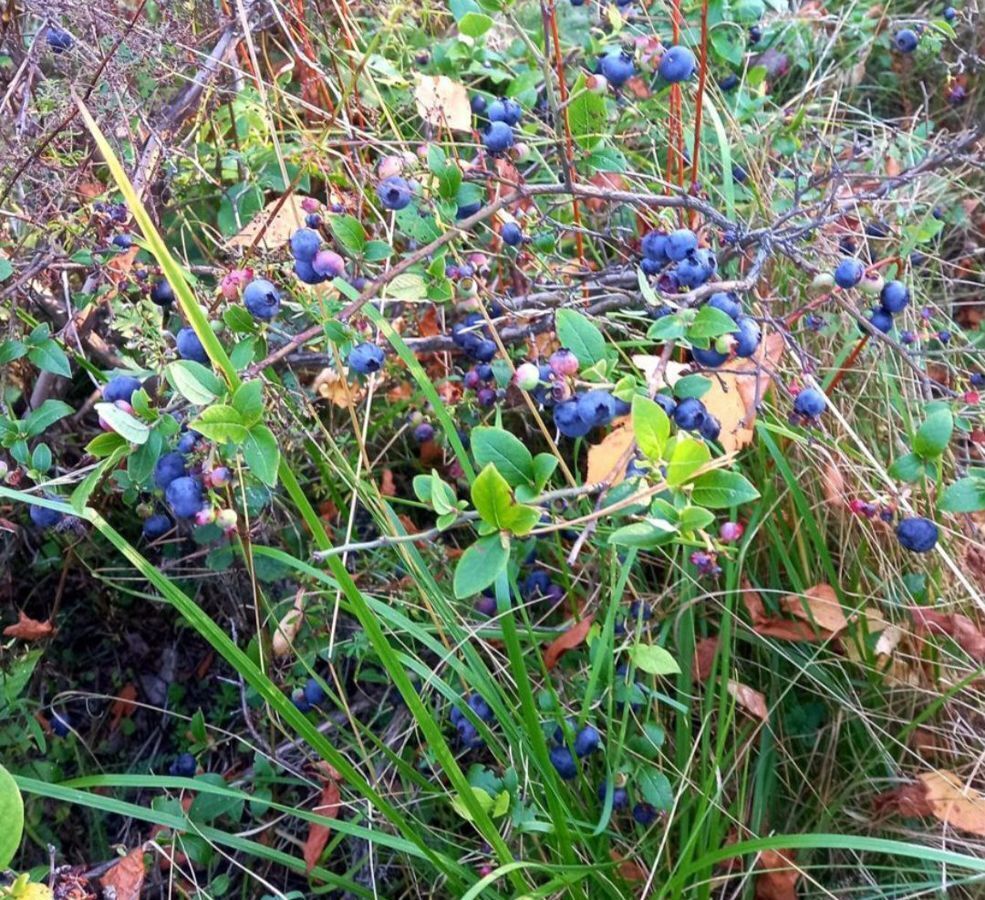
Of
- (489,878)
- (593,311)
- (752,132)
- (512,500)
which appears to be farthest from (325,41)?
(489,878)

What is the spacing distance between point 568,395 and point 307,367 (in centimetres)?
62

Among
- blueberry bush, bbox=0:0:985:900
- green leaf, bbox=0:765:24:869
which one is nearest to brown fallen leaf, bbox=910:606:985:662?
blueberry bush, bbox=0:0:985:900

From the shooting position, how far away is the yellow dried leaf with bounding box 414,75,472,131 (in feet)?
5.95

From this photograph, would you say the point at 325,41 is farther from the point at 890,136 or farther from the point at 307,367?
the point at 890,136

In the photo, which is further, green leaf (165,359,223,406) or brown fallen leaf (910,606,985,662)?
brown fallen leaf (910,606,985,662)

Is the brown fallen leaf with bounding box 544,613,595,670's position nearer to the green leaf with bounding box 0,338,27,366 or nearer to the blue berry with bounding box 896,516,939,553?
the blue berry with bounding box 896,516,939,553

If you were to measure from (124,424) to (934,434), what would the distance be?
1012 mm

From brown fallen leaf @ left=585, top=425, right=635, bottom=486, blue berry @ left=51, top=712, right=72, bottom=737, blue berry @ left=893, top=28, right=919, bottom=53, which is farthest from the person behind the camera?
blue berry @ left=893, top=28, right=919, bottom=53

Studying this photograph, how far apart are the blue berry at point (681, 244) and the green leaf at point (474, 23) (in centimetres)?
56

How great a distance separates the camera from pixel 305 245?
1266mm

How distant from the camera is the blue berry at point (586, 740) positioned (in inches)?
55.9

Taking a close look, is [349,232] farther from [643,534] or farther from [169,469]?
[643,534]

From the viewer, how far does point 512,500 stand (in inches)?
43.8

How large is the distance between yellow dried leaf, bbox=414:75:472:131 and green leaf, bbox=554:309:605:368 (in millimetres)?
703
